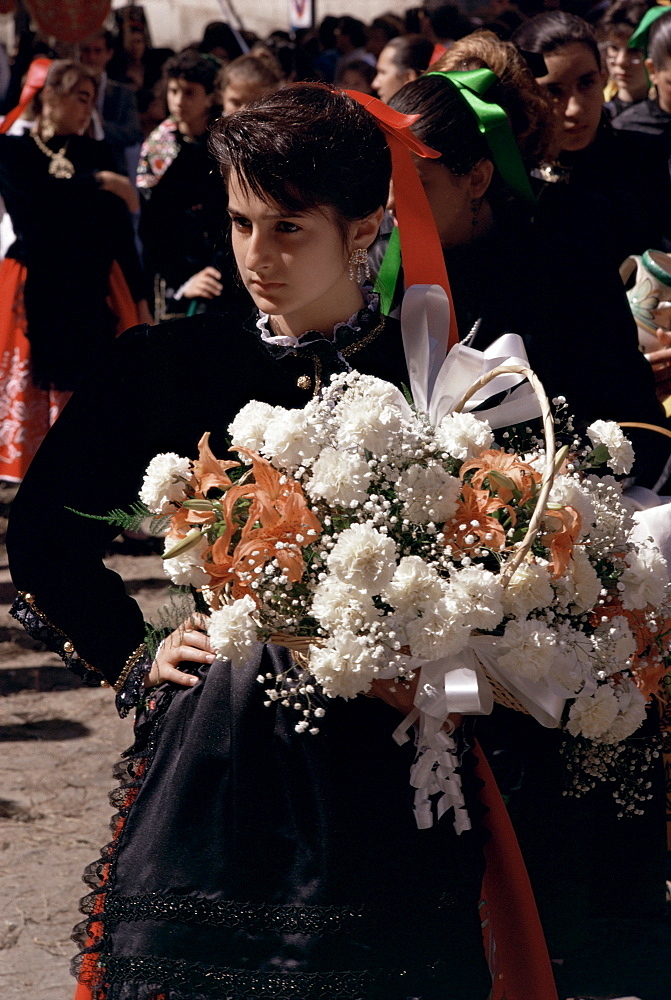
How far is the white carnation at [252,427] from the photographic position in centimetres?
176

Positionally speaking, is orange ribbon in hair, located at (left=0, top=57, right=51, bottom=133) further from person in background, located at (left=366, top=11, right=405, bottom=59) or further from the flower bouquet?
person in background, located at (left=366, top=11, right=405, bottom=59)

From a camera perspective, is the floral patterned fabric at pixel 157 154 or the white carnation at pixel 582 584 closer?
the white carnation at pixel 582 584

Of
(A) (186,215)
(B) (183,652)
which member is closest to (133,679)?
(B) (183,652)

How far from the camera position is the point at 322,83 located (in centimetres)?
211

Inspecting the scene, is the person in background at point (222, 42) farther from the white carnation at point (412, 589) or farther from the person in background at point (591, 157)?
the white carnation at point (412, 589)

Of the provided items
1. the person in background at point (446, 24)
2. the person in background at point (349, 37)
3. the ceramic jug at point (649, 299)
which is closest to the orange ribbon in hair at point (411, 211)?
the ceramic jug at point (649, 299)

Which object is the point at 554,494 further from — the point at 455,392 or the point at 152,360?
the point at 152,360

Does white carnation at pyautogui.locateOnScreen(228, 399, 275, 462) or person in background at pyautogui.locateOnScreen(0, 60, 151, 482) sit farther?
person in background at pyautogui.locateOnScreen(0, 60, 151, 482)

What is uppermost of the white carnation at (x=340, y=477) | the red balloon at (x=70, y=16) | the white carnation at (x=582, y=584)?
the red balloon at (x=70, y=16)

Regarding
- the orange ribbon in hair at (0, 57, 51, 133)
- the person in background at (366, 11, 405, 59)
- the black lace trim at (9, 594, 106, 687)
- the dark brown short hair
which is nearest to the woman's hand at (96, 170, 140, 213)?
the orange ribbon in hair at (0, 57, 51, 133)

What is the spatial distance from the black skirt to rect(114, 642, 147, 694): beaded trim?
0.77 feet

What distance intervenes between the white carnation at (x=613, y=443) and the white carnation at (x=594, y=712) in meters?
0.36

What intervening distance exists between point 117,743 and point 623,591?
8.99 ft

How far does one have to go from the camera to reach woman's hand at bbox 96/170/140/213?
18.5 feet
